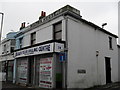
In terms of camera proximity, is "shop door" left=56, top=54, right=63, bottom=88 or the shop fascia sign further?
"shop door" left=56, top=54, right=63, bottom=88

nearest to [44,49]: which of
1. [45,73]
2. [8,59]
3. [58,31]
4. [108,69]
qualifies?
[45,73]

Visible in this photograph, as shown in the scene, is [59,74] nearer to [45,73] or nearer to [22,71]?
[45,73]

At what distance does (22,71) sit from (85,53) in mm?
7508

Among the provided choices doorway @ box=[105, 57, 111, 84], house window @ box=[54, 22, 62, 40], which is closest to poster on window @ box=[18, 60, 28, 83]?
house window @ box=[54, 22, 62, 40]

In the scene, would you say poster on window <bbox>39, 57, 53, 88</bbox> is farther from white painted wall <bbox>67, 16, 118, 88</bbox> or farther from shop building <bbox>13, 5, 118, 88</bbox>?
white painted wall <bbox>67, 16, 118, 88</bbox>

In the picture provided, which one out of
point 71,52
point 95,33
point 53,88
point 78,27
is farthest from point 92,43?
point 53,88

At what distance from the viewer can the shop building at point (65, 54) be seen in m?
12.1

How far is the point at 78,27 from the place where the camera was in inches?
539

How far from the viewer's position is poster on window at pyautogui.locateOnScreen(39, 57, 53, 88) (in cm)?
1230

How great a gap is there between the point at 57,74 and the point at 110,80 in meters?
8.87

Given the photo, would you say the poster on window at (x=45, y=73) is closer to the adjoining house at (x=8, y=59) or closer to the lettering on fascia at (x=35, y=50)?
the lettering on fascia at (x=35, y=50)

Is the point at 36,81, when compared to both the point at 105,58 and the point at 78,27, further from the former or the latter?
the point at 105,58

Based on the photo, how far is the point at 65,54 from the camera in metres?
11.5

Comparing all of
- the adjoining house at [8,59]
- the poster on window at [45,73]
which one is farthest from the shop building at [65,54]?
the adjoining house at [8,59]
